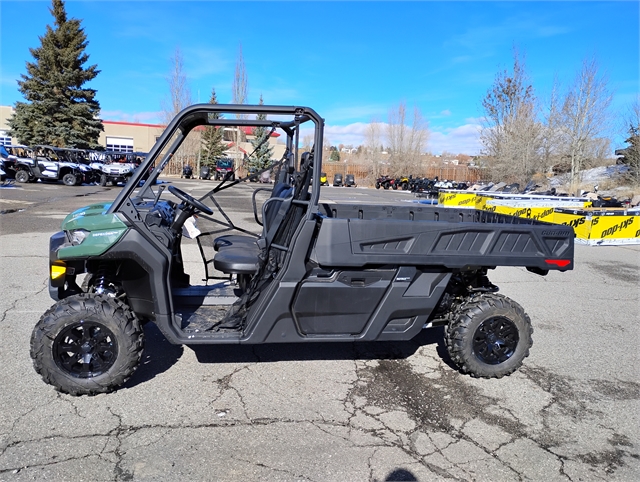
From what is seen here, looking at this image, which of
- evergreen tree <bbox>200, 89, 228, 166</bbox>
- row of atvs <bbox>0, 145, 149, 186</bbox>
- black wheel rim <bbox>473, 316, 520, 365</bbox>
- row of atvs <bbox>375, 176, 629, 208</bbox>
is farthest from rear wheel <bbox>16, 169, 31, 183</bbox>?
black wheel rim <bbox>473, 316, 520, 365</bbox>

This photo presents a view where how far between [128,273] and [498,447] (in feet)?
9.25

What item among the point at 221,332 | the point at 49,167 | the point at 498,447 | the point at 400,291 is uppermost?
the point at 49,167

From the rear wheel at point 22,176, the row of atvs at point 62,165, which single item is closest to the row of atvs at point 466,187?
the row of atvs at point 62,165

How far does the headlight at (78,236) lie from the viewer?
347 centimetres

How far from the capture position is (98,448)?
9.66ft

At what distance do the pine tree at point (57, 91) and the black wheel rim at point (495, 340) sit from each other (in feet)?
120

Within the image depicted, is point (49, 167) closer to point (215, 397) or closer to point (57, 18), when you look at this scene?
point (57, 18)

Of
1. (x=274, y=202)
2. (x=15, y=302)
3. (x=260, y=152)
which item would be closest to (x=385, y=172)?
(x=15, y=302)

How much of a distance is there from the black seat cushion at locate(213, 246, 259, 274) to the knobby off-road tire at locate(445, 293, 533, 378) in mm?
1698

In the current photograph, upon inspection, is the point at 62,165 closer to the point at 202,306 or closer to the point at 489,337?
the point at 202,306

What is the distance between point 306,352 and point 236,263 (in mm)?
1118

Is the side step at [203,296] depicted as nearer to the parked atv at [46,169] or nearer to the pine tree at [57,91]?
the parked atv at [46,169]

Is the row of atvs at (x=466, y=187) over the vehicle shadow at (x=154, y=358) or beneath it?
over

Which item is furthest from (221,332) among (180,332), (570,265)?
(570,265)
